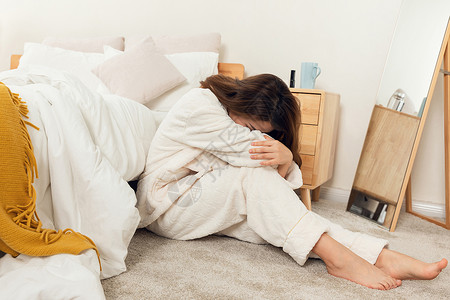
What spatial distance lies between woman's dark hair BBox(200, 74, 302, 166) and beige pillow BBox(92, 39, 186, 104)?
2.88 ft

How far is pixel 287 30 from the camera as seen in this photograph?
8.88 ft

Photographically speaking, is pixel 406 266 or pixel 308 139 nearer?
pixel 406 266

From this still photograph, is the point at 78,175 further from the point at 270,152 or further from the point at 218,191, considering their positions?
the point at 270,152

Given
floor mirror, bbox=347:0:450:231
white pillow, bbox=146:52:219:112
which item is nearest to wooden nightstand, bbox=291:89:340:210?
floor mirror, bbox=347:0:450:231

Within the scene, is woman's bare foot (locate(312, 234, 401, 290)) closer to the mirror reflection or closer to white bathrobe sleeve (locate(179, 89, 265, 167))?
white bathrobe sleeve (locate(179, 89, 265, 167))

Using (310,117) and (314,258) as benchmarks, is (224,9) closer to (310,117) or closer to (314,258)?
(310,117)

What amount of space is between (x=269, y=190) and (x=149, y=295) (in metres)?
0.50

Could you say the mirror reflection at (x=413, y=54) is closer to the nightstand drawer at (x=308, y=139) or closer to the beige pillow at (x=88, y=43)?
the nightstand drawer at (x=308, y=139)

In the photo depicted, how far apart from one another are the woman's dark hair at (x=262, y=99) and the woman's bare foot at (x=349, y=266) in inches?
17.9

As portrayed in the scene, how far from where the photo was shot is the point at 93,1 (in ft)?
9.89

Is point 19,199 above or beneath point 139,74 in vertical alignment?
above

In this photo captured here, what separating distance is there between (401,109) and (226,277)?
1.49 meters

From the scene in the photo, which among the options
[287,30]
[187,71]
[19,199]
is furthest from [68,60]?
[19,199]

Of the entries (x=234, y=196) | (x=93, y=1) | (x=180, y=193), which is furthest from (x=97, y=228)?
(x=93, y=1)
